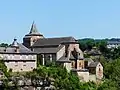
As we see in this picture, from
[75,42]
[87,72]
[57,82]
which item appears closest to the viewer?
[57,82]

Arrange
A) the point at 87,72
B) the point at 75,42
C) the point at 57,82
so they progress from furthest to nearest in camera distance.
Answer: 1. the point at 75,42
2. the point at 87,72
3. the point at 57,82

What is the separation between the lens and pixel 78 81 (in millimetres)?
48750

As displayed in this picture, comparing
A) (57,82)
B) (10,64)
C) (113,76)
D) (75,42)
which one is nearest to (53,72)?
(57,82)

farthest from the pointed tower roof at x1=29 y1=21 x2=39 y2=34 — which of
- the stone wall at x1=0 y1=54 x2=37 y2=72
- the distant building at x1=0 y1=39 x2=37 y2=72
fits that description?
the stone wall at x1=0 y1=54 x2=37 y2=72

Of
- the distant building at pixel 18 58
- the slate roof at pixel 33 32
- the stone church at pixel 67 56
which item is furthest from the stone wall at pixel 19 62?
the slate roof at pixel 33 32

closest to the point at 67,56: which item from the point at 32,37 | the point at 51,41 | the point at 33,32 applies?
the point at 51,41

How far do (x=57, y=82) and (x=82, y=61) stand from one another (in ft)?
25.1

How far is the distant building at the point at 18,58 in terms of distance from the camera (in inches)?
1902

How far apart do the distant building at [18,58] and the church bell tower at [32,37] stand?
8.97 metres

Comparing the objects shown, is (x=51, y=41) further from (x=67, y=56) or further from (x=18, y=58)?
(x=18, y=58)

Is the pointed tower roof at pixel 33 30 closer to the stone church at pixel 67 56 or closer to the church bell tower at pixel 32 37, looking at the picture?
the church bell tower at pixel 32 37

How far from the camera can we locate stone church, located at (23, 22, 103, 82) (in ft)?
170

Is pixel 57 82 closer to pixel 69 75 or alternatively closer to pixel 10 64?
pixel 69 75

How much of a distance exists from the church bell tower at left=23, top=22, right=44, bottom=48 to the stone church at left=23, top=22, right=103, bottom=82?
4.86ft
